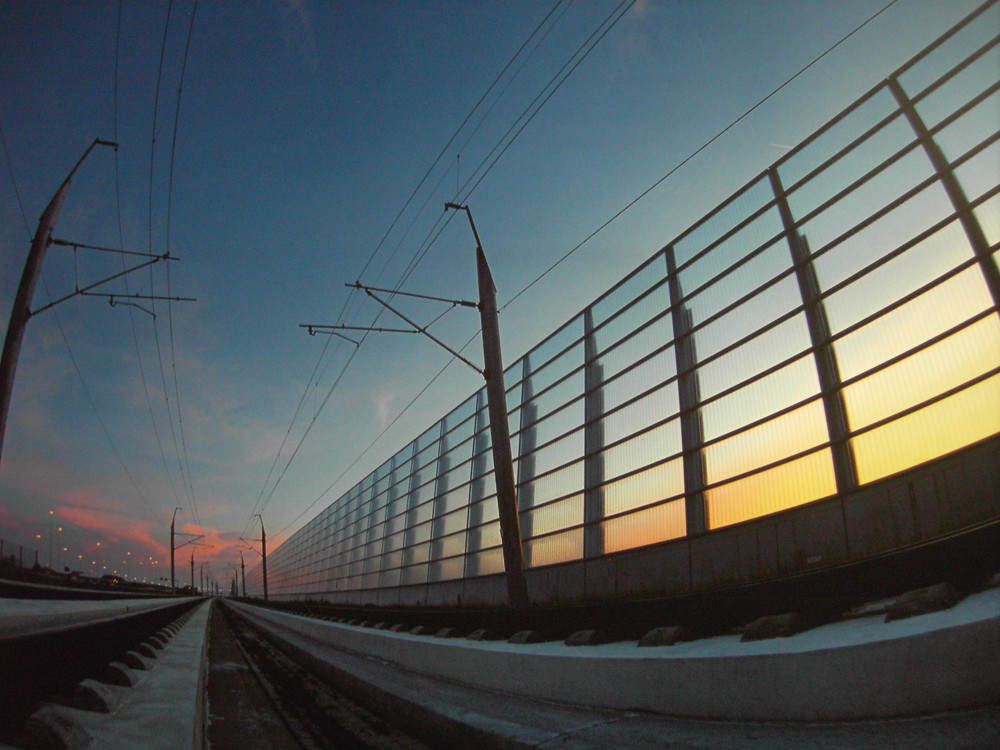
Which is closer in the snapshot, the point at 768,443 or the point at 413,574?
the point at 768,443

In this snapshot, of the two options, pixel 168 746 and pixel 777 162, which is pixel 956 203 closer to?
pixel 777 162

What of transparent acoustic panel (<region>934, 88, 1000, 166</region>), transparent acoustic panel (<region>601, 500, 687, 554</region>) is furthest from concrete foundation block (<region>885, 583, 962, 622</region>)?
transparent acoustic panel (<region>601, 500, 687, 554</region>)

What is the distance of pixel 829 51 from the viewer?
8.59 metres

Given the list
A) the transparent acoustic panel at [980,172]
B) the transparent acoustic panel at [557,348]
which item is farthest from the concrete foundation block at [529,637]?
the transparent acoustic panel at [557,348]

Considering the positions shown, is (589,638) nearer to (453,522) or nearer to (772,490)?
(772,490)

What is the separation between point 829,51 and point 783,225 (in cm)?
257

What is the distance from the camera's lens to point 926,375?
637cm

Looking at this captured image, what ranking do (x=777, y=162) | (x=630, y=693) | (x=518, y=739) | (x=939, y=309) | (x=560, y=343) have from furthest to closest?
1. (x=560, y=343)
2. (x=777, y=162)
3. (x=939, y=309)
4. (x=630, y=693)
5. (x=518, y=739)

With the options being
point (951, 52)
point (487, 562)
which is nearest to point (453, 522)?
point (487, 562)

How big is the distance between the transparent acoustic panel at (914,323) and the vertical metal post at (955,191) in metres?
0.09

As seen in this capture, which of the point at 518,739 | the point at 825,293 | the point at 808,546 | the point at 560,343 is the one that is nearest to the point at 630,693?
the point at 518,739

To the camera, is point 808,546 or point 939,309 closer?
point 939,309

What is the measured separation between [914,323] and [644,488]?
205 inches

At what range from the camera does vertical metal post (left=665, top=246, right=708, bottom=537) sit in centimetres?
920
